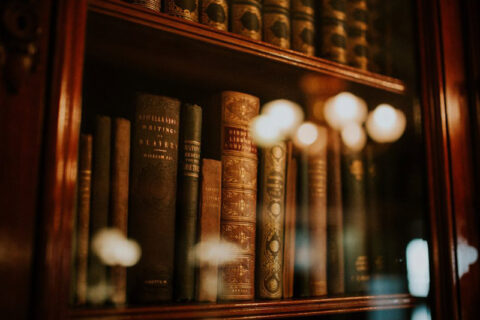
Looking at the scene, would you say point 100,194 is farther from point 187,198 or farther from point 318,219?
point 318,219

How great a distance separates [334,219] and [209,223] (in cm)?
28

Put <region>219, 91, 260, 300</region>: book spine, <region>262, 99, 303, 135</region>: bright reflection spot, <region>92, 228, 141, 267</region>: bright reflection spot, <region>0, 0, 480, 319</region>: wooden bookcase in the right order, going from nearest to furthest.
Result: <region>0, 0, 480, 319</region>: wooden bookcase, <region>92, 228, 141, 267</region>: bright reflection spot, <region>219, 91, 260, 300</region>: book spine, <region>262, 99, 303, 135</region>: bright reflection spot

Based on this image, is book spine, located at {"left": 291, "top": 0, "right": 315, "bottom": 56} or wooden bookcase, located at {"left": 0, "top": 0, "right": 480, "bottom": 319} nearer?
wooden bookcase, located at {"left": 0, "top": 0, "right": 480, "bottom": 319}

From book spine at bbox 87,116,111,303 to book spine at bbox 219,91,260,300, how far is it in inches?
7.4

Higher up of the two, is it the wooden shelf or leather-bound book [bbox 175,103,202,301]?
leather-bound book [bbox 175,103,202,301]

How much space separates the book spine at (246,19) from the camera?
76cm

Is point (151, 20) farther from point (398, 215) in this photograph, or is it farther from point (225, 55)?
point (398, 215)

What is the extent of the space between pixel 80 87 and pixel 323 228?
0.51 m

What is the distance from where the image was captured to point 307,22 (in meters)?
0.86

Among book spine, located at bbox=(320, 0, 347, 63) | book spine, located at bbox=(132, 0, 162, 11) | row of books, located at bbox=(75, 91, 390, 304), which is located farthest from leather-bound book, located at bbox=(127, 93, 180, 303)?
book spine, located at bbox=(320, 0, 347, 63)

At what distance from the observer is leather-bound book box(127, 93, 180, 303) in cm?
63

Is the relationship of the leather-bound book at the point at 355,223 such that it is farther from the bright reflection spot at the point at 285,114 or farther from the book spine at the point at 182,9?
the book spine at the point at 182,9

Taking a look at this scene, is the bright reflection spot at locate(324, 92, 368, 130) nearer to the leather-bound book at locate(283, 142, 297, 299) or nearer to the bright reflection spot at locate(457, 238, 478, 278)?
the leather-bound book at locate(283, 142, 297, 299)

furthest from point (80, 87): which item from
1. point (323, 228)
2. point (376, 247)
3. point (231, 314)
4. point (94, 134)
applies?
point (376, 247)
